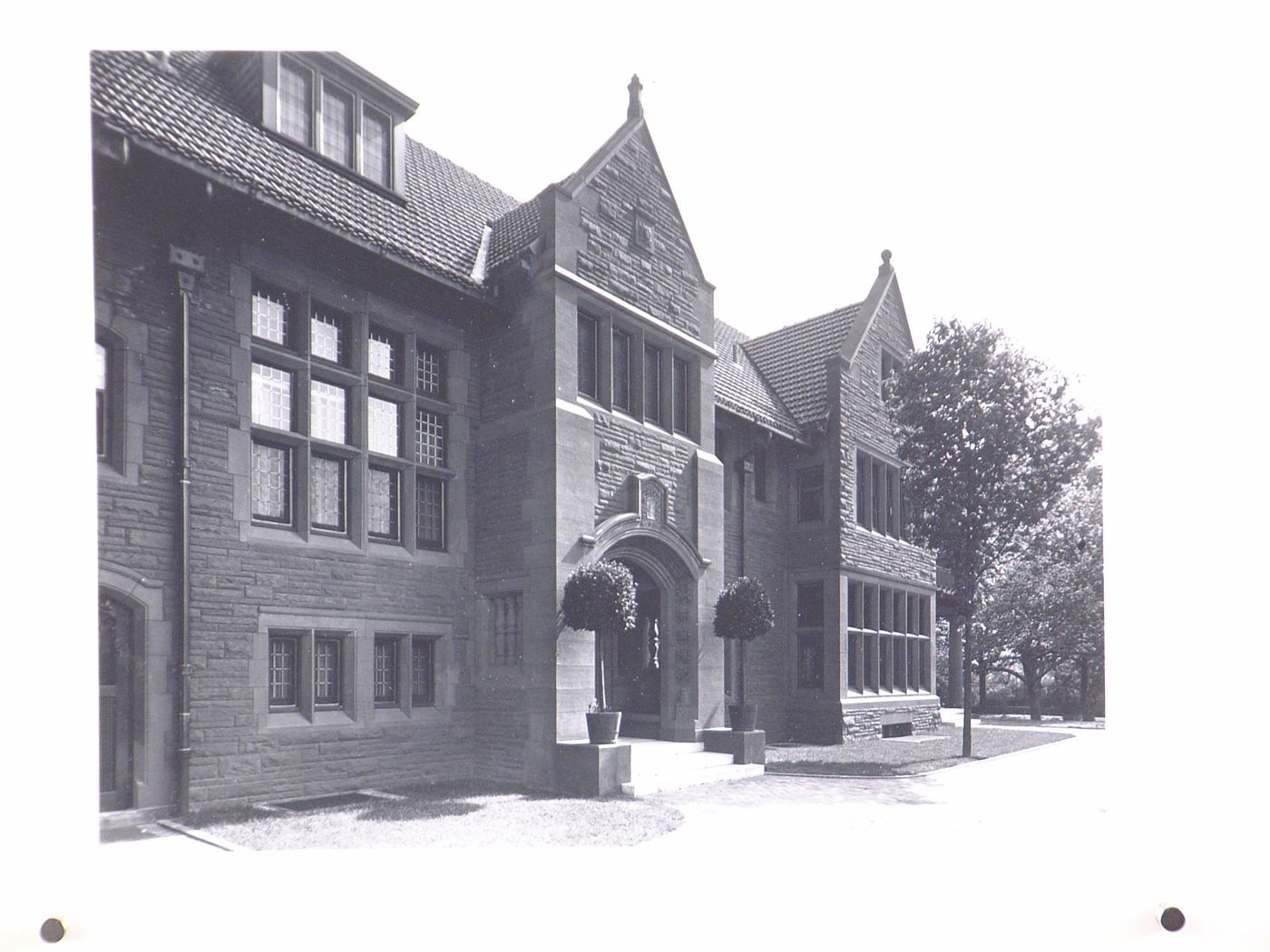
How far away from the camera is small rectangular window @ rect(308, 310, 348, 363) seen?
6629 mm

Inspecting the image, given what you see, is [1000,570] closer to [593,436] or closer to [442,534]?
[593,436]

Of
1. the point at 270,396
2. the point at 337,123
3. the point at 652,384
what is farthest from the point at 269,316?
the point at 652,384

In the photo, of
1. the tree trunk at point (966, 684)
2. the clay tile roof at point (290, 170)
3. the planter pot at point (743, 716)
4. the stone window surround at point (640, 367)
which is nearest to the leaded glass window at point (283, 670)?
the clay tile roof at point (290, 170)

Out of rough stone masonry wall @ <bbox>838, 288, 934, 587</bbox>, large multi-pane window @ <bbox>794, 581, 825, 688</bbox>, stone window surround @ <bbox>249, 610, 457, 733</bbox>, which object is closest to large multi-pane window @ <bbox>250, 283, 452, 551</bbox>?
stone window surround @ <bbox>249, 610, 457, 733</bbox>

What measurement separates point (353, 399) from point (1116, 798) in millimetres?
5864

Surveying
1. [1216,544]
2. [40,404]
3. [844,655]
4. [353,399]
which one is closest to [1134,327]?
[1216,544]

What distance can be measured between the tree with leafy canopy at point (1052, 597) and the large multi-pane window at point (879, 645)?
334cm

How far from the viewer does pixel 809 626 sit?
1140cm

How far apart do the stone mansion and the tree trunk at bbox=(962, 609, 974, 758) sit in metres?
0.55

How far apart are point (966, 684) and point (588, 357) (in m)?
4.46

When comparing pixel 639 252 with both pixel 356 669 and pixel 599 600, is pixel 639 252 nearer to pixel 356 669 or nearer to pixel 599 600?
pixel 599 600

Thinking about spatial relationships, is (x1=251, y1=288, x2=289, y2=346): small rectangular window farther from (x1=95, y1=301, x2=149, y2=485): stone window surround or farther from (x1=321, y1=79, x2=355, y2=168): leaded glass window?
(x1=321, y1=79, x2=355, y2=168): leaded glass window

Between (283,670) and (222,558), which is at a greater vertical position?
(222,558)

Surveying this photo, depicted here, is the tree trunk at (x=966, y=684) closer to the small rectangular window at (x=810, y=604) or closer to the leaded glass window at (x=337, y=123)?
the small rectangular window at (x=810, y=604)
